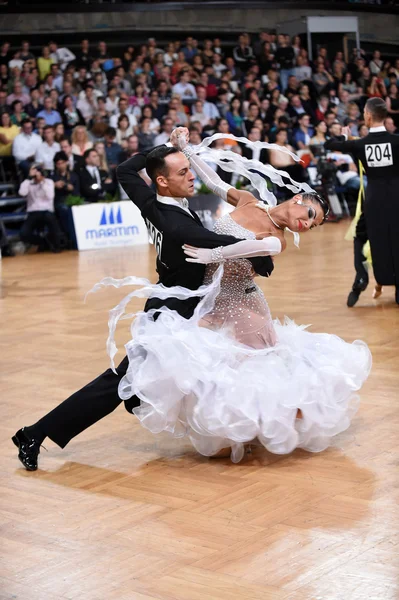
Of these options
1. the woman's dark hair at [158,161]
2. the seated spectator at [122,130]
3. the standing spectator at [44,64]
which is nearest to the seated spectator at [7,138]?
the seated spectator at [122,130]

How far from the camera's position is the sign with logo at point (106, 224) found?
13.0 metres

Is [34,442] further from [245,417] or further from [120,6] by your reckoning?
[120,6]

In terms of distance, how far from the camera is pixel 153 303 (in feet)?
13.4

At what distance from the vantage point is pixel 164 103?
1568cm

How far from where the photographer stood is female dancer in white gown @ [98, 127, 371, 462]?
3.81m

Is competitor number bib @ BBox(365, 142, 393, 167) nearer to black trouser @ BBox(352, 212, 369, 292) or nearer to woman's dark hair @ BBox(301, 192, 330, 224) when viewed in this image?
black trouser @ BBox(352, 212, 369, 292)

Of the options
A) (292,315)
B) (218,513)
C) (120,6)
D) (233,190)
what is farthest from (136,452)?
(120,6)

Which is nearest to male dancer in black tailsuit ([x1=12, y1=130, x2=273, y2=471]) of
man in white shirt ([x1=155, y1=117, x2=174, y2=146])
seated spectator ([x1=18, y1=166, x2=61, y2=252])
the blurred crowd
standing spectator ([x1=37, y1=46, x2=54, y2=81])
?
the blurred crowd

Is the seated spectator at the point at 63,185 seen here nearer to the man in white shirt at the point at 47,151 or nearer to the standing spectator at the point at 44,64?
the man in white shirt at the point at 47,151

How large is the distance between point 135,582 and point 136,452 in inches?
56.7

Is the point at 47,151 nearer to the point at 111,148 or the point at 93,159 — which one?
the point at 93,159

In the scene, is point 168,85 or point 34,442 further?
point 168,85

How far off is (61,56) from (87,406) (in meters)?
13.6

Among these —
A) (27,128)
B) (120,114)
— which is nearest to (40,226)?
(27,128)
